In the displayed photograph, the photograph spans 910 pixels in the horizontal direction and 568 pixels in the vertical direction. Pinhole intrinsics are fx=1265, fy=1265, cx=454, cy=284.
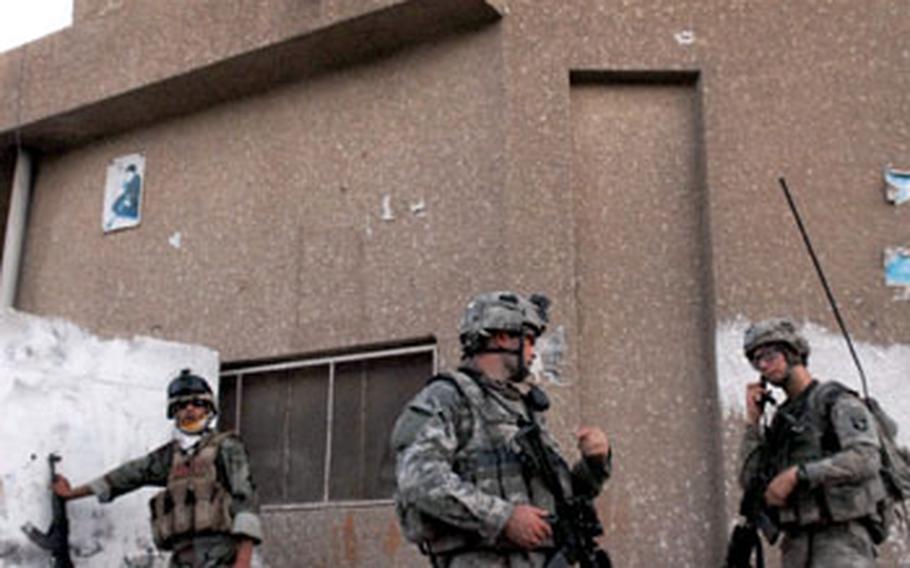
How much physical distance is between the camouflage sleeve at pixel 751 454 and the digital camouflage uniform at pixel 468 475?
3.41 feet

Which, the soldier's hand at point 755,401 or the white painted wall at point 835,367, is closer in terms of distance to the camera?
the soldier's hand at point 755,401

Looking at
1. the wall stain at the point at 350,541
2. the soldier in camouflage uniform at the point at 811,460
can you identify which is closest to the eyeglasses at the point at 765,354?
the soldier in camouflage uniform at the point at 811,460

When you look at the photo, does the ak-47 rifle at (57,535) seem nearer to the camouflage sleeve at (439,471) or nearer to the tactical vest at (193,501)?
the tactical vest at (193,501)

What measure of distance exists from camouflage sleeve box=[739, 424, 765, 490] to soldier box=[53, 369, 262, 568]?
7.03ft

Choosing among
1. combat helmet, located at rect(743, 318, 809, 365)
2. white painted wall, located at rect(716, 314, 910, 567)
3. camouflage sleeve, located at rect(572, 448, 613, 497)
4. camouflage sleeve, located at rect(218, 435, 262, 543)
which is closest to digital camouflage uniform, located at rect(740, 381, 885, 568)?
combat helmet, located at rect(743, 318, 809, 365)

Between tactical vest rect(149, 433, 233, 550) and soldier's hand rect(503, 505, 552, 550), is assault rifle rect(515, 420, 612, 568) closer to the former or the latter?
soldier's hand rect(503, 505, 552, 550)

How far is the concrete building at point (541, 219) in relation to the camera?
20.2ft

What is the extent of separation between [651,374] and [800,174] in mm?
1256

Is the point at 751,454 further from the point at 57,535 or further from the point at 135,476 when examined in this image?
the point at 57,535

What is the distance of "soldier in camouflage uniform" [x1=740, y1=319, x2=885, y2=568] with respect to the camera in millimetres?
4641

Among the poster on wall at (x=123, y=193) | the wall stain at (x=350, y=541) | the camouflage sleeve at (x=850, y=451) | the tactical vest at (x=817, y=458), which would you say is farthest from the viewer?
the poster on wall at (x=123, y=193)

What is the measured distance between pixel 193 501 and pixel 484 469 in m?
2.00

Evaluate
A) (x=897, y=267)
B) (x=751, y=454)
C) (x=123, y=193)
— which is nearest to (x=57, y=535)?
(x=123, y=193)

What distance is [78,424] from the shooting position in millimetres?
6305
